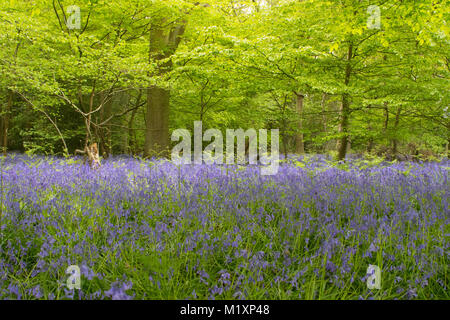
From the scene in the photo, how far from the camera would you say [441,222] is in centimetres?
268

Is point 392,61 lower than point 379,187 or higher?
higher

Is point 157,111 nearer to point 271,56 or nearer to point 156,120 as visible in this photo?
point 156,120

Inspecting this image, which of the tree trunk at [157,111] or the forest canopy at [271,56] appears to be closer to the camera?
the forest canopy at [271,56]

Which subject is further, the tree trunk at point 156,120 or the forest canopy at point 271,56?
the tree trunk at point 156,120

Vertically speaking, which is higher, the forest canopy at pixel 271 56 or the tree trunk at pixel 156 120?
the forest canopy at pixel 271 56

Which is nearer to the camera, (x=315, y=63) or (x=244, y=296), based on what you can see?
(x=244, y=296)

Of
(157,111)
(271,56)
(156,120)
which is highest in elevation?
(271,56)

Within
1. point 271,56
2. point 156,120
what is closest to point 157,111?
point 156,120

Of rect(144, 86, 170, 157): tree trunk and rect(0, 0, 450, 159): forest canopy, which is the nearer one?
rect(0, 0, 450, 159): forest canopy

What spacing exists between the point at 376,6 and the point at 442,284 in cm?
569

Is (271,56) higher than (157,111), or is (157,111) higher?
(271,56)

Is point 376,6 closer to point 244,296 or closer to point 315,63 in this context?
point 315,63

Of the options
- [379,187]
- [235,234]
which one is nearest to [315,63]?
[379,187]

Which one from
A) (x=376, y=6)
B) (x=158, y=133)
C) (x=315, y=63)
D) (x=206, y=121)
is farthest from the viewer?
(x=206, y=121)
